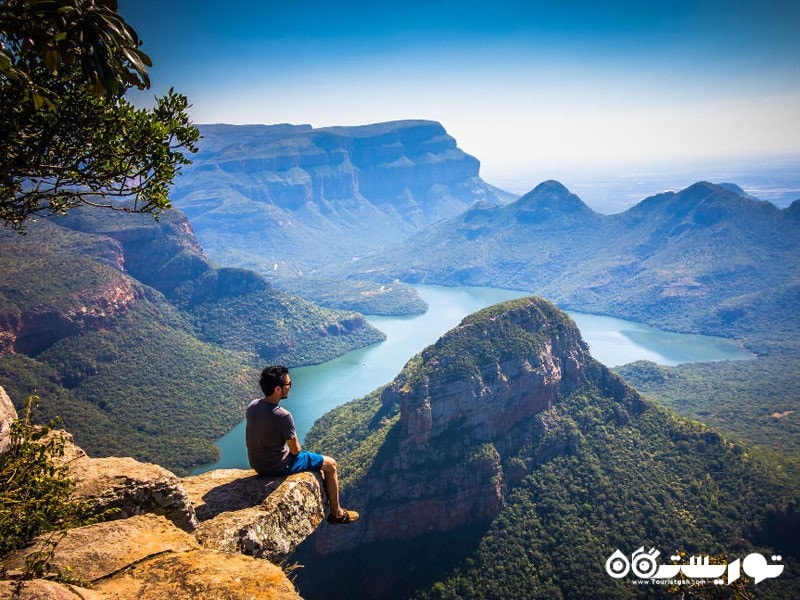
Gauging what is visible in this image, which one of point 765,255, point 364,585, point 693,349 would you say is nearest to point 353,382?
point 364,585

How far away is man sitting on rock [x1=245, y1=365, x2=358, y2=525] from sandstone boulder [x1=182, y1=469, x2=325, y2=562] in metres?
0.22

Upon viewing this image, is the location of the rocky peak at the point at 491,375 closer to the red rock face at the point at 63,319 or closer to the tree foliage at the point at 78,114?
the tree foliage at the point at 78,114

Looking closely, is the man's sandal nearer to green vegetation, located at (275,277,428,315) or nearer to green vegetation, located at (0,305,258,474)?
green vegetation, located at (0,305,258,474)

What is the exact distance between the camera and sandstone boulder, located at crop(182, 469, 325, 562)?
848cm

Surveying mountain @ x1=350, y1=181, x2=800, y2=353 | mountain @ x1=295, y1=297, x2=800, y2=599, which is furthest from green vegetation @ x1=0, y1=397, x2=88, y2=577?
mountain @ x1=350, y1=181, x2=800, y2=353

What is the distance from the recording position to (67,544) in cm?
648

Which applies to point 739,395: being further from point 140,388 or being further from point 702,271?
point 140,388

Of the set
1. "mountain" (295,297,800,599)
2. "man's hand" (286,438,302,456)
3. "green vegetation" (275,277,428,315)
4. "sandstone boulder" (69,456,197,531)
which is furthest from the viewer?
"green vegetation" (275,277,428,315)

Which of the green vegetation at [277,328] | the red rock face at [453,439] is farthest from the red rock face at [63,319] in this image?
the red rock face at [453,439]

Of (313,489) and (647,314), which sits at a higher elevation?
(313,489)

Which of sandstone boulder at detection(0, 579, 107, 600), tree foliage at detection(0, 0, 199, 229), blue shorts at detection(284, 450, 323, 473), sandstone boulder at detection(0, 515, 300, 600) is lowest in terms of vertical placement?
blue shorts at detection(284, 450, 323, 473)

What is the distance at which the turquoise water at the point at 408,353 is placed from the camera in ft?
294

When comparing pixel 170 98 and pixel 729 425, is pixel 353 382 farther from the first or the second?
pixel 170 98

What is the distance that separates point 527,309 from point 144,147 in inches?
1993
